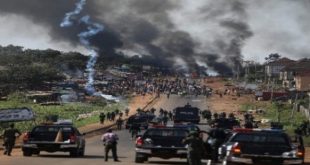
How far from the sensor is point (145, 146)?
2580 centimetres

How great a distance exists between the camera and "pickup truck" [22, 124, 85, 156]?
96.7 feet

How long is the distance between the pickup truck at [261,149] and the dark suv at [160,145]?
4744 mm

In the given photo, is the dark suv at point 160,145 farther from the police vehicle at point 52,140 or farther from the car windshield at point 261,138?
the car windshield at point 261,138

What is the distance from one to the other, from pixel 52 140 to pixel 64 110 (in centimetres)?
7101

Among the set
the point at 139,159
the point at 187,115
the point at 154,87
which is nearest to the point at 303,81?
the point at 154,87

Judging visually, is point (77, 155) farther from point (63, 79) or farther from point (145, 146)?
point (63, 79)

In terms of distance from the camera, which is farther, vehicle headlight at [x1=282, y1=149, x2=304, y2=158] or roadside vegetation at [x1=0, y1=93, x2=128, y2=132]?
roadside vegetation at [x1=0, y1=93, x2=128, y2=132]

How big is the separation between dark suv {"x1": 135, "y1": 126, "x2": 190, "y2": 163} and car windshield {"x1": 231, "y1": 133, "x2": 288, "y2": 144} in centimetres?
502

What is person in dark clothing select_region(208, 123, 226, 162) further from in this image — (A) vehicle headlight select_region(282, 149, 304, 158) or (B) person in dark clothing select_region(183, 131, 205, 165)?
(A) vehicle headlight select_region(282, 149, 304, 158)

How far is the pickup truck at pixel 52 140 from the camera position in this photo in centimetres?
2948

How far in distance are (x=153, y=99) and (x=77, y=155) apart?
323ft

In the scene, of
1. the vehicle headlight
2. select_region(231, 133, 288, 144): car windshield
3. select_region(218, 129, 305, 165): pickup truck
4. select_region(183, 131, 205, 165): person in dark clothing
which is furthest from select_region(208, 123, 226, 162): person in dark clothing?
the vehicle headlight

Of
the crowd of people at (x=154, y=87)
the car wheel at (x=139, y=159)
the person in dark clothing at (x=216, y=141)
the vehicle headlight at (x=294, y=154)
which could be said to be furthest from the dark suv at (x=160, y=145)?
the crowd of people at (x=154, y=87)

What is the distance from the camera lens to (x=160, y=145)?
1016 inches
